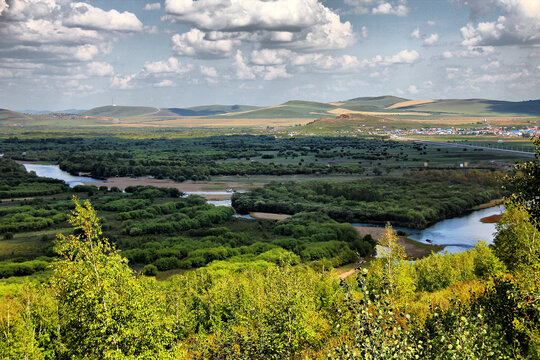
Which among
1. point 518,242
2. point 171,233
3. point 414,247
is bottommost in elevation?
point 171,233

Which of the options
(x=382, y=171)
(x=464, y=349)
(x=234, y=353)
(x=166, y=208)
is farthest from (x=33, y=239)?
(x=382, y=171)

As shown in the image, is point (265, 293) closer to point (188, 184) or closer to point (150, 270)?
point (150, 270)

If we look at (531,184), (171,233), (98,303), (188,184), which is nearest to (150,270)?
(171,233)

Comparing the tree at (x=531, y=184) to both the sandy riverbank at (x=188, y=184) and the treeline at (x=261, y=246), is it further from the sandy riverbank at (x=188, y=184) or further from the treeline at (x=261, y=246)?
the sandy riverbank at (x=188, y=184)

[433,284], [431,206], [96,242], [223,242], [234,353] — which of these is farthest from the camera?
[431,206]

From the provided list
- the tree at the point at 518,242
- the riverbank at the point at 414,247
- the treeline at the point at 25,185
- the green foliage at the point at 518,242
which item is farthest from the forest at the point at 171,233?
the green foliage at the point at 518,242

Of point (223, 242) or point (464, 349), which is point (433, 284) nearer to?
point (464, 349)

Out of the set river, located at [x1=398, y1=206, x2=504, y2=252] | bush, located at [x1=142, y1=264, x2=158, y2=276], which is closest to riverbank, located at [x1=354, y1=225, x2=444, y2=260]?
river, located at [x1=398, y1=206, x2=504, y2=252]

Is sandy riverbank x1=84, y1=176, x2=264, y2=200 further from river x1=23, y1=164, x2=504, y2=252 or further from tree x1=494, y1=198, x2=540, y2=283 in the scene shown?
tree x1=494, y1=198, x2=540, y2=283
